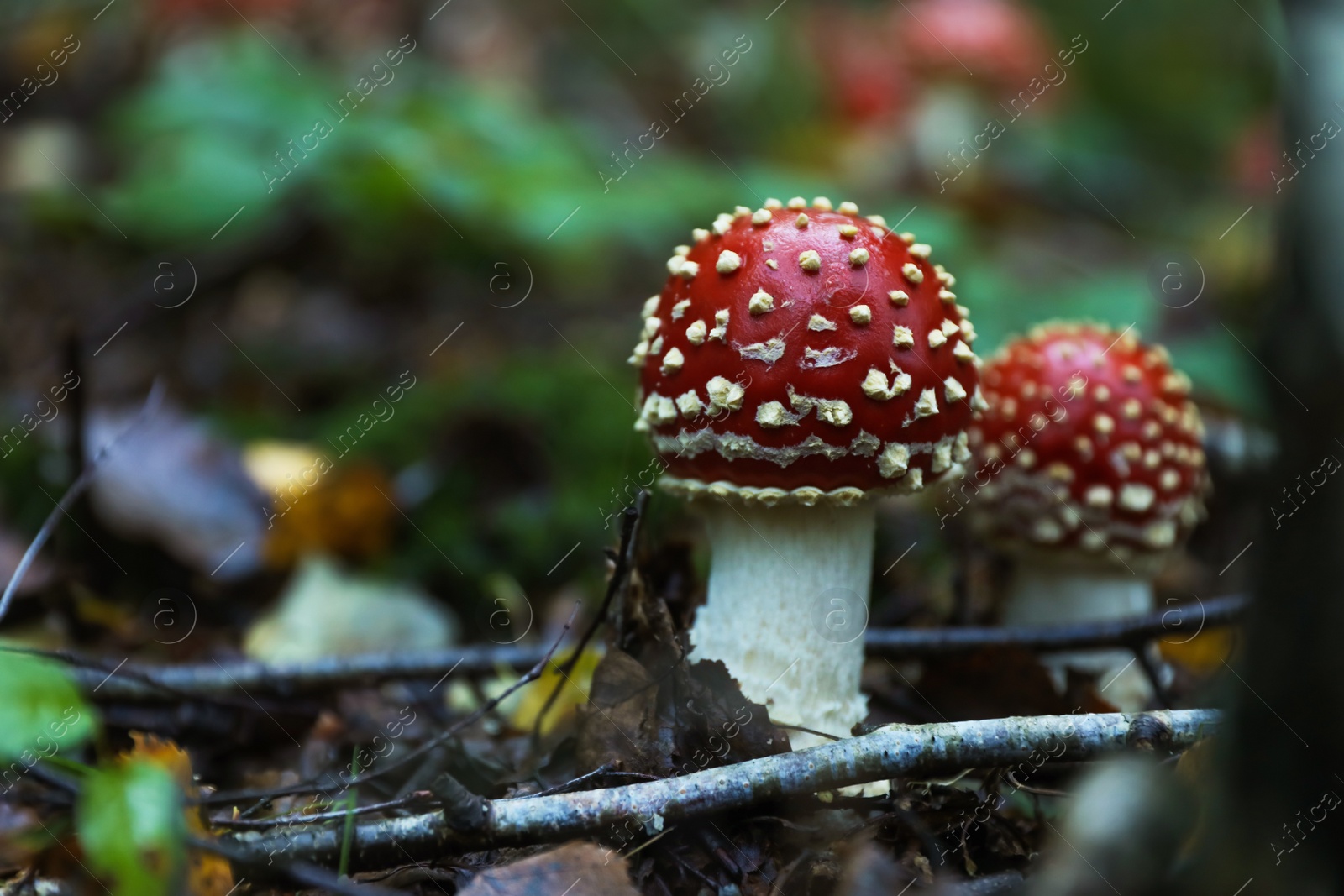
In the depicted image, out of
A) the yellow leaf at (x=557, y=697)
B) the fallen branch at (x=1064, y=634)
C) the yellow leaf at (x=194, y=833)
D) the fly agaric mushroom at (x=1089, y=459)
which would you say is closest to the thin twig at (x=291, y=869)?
the yellow leaf at (x=194, y=833)

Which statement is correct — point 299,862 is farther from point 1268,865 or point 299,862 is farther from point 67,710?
point 1268,865

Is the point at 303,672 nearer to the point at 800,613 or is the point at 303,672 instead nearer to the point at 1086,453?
the point at 800,613

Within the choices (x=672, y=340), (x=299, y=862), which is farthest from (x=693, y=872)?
(x=672, y=340)

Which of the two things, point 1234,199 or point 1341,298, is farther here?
point 1234,199

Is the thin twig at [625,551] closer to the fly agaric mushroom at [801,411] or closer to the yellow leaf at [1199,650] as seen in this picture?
the fly agaric mushroom at [801,411]

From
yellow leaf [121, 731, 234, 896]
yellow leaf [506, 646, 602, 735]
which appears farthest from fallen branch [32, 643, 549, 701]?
yellow leaf [121, 731, 234, 896]

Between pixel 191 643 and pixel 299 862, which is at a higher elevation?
pixel 191 643

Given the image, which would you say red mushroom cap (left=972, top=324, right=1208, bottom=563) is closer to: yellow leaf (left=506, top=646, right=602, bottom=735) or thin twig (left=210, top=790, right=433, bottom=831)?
yellow leaf (left=506, top=646, right=602, bottom=735)
